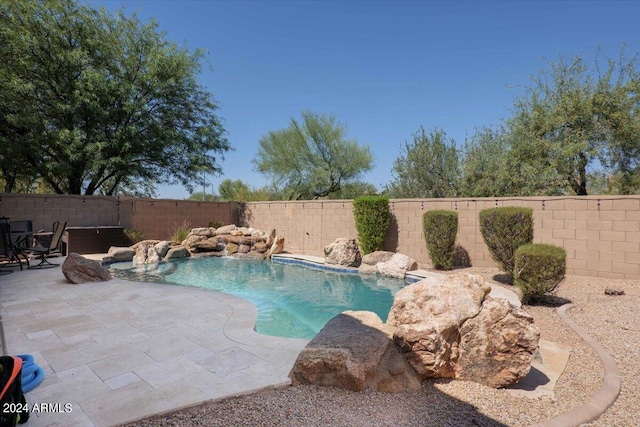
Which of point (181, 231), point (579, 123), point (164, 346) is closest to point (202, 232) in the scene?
point (181, 231)

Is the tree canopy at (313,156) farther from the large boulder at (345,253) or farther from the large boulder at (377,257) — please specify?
Answer: the large boulder at (377,257)

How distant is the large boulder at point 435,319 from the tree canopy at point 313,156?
1524cm

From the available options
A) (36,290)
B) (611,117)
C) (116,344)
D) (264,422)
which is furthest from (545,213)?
(36,290)

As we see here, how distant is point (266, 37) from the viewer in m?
11.8

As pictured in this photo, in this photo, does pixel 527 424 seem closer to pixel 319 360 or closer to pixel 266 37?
pixel 319 360

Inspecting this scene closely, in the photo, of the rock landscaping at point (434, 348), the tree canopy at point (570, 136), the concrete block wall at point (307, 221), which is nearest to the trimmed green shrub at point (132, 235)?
the concrete block wall at point (307, 221)

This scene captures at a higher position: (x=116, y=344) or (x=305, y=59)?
(x=305, y=59)

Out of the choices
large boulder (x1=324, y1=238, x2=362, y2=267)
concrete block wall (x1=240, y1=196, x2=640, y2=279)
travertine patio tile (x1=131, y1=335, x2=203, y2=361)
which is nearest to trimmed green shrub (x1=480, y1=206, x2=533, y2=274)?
concrete block wall (x1=240, y1=196, x2=640, y2=279)

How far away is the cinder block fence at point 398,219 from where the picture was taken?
654cm

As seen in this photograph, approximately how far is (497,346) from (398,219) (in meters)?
7.02

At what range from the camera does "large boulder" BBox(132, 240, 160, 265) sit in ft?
32.2

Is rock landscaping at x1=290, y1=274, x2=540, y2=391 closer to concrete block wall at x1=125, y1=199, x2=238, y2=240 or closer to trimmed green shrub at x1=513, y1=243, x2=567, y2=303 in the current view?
trimmed green shrub at x1=513, y1=243, x2=567, y2=303

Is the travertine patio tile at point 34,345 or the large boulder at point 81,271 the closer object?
the travertine patio tile at point 34,345

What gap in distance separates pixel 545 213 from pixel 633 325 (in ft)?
11.8
